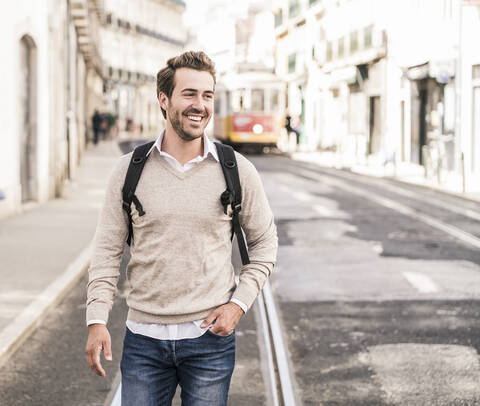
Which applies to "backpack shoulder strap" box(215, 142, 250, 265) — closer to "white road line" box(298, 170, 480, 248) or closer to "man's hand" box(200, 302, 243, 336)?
"man's hand" box(200, 302, 243, 336)

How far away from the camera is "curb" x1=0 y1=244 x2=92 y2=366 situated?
22.1ft

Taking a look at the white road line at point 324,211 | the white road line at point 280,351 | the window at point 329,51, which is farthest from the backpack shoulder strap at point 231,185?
the window at point 329,51

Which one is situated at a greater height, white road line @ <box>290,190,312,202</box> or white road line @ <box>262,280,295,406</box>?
white road line @ <box>262,280,295,406</box>

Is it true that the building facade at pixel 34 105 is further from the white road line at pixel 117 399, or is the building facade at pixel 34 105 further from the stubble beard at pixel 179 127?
the stubble beard at pixel 179 127

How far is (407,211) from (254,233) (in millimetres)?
14371

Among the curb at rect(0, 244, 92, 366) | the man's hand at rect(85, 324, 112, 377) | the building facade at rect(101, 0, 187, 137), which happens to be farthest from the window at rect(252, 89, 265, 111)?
the man's hand at rect(85, 324, 112, 377)

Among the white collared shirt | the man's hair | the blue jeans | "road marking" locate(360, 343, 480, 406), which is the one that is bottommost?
"road marking" locate(360, 343, 480, 406)

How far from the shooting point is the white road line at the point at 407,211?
13.5m

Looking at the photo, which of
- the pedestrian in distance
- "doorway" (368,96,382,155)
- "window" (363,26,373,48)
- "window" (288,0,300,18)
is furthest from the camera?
"window" (288,0,300,18)

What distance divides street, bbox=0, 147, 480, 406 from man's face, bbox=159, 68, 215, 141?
2.77 m

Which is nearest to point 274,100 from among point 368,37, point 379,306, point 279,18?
point 368,37

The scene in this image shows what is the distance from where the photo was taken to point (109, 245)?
10.7 ft

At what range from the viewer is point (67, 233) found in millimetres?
13445

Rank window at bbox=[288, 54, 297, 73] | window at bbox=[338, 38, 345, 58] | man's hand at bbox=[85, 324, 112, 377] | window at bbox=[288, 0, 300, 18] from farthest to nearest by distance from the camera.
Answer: window at bbox=[288, 54, 297, 73] → window at bbox=[288, 0, 300, 18] → window at bbox=[338, 38, 345, 58] → man's hand at bbox=[85, 324, 112, 377]
